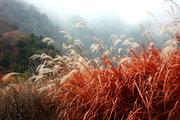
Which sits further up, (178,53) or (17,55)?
(178,53)

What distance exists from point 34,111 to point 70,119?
759 mm

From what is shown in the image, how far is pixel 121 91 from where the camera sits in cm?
191

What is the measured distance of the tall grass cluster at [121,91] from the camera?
60.9 inches

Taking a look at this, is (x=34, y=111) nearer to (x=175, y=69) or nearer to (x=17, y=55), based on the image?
(x=175, y=69)

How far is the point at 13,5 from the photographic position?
A: 60250mm

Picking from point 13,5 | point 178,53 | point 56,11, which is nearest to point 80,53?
point 178,53

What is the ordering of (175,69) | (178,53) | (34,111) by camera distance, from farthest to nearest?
(34,111) < (178,53) < (175,69)

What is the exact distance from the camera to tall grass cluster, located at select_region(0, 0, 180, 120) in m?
1.55

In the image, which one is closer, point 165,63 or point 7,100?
point 165,63

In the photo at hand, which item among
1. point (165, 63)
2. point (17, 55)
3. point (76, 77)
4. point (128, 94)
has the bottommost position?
point (17, 55)

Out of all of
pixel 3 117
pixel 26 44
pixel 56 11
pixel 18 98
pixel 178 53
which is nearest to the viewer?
pixel 178 53

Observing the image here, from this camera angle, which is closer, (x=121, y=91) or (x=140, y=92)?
(x=140, y=92)

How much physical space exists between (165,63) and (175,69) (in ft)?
0.65

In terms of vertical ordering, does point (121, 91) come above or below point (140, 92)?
below
